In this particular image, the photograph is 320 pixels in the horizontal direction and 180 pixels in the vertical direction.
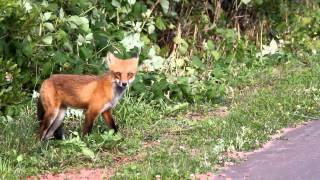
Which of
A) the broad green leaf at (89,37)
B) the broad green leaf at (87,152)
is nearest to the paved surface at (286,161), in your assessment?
the broad green leaf at (87,152)

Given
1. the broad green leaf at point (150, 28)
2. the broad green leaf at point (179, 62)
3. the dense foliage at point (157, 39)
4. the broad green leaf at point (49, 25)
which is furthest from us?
the broad green leaf at point (179, 62)

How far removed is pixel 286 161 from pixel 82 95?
7.31ft

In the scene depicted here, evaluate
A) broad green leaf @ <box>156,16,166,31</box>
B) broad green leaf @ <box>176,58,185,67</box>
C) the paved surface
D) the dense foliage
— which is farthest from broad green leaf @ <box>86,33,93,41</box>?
the paved surface

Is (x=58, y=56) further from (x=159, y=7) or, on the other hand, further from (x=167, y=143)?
(x=159, y=7)

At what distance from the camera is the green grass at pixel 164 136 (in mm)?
6148

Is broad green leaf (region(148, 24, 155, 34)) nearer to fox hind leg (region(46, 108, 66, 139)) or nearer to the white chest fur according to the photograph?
the white chest fur

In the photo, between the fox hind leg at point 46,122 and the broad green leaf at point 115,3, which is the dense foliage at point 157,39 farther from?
the fox hind leg at point 46,122

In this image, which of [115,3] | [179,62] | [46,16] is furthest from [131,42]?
[46,16]

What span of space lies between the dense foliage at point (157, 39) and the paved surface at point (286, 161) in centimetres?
204

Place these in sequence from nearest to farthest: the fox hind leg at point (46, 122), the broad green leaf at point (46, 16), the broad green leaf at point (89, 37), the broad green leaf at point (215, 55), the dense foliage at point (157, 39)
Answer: the fox hind leg at point (46, 122) → the dense foliage at point (157, 39) → the broad green leaf at point (46, 16) → the broad green leaf at point (89, 37) → the broad green leaf at point (215, 55)

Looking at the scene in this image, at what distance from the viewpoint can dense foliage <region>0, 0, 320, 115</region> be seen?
309 inches

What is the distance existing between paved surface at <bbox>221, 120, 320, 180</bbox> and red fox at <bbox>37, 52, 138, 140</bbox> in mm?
1578

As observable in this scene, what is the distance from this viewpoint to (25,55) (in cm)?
794

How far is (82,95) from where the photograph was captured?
705cm
